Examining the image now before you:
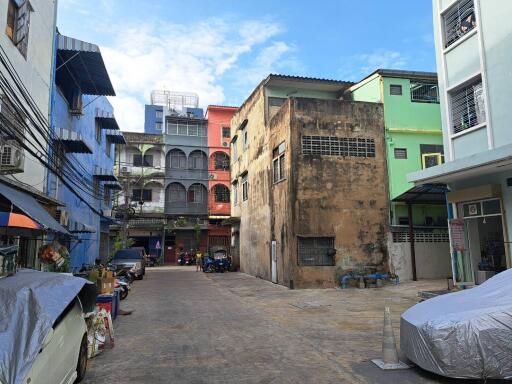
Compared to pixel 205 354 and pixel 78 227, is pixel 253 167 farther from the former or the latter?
pixel 205 354

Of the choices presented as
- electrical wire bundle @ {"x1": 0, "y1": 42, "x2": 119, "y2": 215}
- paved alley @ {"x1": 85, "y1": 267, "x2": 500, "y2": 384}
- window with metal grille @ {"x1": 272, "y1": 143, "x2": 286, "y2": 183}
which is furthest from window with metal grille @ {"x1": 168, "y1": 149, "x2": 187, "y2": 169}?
paved alley @ {"x1": 85, "y1": 267, "x2": 500, "y2": 384}

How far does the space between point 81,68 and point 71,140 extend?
3.52 m

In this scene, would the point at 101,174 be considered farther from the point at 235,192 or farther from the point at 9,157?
the point at 9,157

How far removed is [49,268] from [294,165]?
9688mm

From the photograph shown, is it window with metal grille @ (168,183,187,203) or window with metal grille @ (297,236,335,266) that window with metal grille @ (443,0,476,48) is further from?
window with metal grille @ (168,183,187,203)

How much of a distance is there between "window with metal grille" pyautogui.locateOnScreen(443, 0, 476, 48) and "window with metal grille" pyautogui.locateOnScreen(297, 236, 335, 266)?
829cm

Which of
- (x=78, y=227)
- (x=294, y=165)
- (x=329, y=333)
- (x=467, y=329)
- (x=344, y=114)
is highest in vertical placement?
(x=344, y=114)

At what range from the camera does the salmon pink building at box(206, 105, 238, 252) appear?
39.4 metres

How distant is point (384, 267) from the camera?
17.6 m

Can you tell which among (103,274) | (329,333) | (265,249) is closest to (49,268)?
(103,274)

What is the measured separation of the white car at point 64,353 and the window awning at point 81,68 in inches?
504

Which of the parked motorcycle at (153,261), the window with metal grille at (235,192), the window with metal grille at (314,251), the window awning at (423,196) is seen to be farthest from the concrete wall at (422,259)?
the parked motorcycle at (153,261)

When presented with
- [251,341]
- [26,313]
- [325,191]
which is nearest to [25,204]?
[251,341]

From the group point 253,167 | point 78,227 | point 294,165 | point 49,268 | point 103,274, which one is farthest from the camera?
point 253,167
